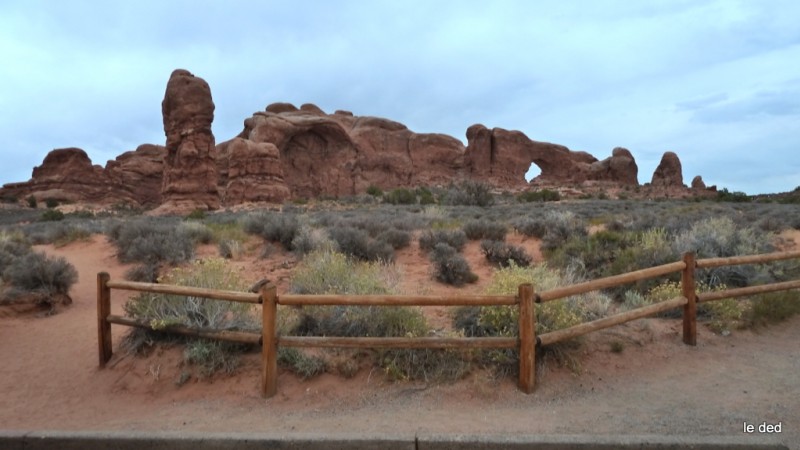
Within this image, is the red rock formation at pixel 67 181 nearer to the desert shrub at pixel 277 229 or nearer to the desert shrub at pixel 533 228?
the desert shrub at pixel 277 229

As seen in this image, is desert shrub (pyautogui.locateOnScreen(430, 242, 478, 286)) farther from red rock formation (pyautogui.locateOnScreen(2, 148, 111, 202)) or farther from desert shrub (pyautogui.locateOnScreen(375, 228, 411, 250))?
red rock formation (pyautogui.locateOnScreen(2, 148, 111, 202))

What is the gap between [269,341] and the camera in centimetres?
521

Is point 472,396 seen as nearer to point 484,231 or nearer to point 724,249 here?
point 724,249

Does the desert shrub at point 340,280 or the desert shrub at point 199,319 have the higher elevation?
the desert shrub at point 340,280

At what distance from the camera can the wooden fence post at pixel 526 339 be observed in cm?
505

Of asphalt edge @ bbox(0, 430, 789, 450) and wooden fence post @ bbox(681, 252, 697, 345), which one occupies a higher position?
wooden fence post @ bbox(681, 252, 697, 345)

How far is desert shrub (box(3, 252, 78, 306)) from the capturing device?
9.40 m

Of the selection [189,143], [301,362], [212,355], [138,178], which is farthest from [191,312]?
[138,178]

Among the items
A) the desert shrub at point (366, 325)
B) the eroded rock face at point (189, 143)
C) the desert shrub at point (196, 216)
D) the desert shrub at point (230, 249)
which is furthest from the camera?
the eroded rock face at point (189, 143)

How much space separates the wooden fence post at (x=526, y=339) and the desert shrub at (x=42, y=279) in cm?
831

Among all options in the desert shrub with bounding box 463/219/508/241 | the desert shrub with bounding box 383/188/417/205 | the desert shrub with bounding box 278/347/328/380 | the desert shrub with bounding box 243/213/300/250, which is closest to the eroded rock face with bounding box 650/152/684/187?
the desert shrub with bounding box 383/188/417/205

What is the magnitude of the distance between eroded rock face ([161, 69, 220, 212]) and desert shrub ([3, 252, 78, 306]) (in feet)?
86.4

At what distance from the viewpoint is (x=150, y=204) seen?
56.8 metres

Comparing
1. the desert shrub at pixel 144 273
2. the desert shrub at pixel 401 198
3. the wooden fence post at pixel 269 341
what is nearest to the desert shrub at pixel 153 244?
the desert shrub at pixel 144 273
